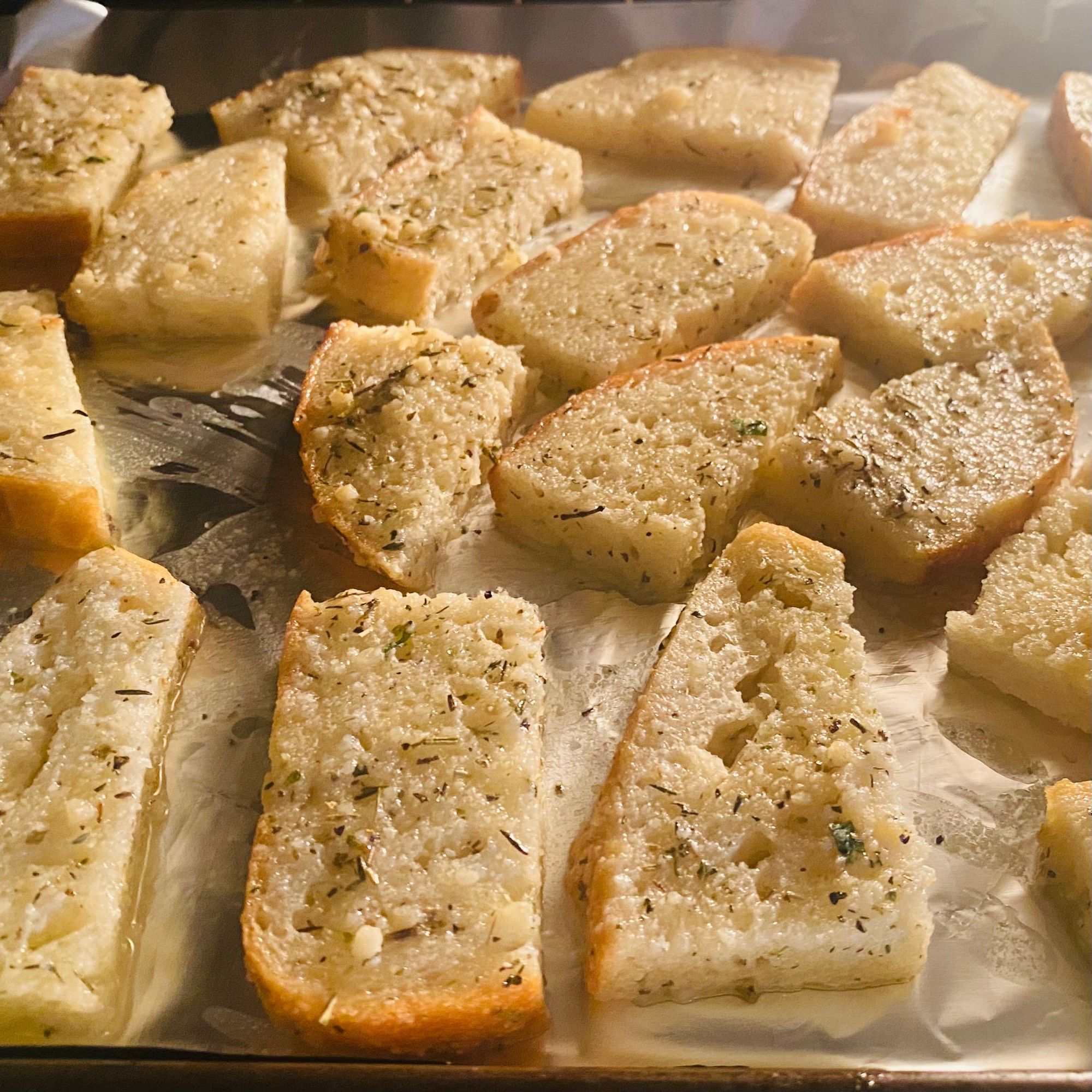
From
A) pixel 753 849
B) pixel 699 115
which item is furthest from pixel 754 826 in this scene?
pixel 699 115

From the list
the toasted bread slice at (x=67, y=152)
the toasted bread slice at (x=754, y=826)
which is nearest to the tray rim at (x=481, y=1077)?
the toasted bread slice at (x=754, y=826)

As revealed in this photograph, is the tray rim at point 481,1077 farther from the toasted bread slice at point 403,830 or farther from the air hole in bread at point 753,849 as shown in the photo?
the air hole in bread at point 753,849

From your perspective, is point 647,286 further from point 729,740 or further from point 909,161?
point 729,740

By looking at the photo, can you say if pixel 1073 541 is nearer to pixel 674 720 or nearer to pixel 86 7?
pixel 674 720

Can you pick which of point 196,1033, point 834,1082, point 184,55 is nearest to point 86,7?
point 184,55

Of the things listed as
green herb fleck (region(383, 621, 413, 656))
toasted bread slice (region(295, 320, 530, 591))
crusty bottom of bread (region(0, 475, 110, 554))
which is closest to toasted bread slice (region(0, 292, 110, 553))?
crusty bottom of bread (region(0, 475, 110, 554))

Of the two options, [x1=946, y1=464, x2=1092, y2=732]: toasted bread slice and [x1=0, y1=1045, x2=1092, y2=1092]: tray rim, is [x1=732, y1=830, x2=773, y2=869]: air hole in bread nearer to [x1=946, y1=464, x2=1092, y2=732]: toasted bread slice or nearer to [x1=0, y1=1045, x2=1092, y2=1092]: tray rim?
[x1=0, y1=1045, x2=1092, y2=1092]: tray rim
